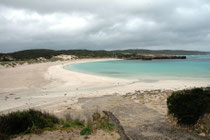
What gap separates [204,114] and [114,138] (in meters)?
3.00

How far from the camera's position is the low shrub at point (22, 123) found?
4773 mm

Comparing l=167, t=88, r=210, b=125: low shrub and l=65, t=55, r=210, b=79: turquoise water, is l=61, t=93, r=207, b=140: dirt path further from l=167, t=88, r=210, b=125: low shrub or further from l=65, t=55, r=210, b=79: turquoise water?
l=65, t=55, r=210, b=79: turquoise water

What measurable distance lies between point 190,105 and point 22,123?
5.67 metres

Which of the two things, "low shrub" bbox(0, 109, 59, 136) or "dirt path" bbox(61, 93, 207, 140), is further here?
"low shrub" bbox(0, 109, 59, 136)

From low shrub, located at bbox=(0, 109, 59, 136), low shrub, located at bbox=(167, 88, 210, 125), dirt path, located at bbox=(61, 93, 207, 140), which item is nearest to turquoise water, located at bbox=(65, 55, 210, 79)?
dirt path, located at bbox=(61, 93, 207, 140)

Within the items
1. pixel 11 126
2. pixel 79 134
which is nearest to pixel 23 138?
pixel 11 126

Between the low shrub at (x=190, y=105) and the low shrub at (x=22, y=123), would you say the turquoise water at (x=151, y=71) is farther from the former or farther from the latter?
the low shrub at (x=22, y=123)

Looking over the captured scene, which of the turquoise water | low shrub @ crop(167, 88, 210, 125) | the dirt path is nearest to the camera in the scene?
the dirt path

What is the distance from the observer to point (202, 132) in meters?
4.54

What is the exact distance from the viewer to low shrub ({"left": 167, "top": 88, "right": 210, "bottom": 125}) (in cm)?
472

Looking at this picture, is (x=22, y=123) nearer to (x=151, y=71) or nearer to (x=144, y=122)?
(x=144, y=122)

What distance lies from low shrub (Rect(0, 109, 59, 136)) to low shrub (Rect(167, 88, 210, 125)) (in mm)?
4479

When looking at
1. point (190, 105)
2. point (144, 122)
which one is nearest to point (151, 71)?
point (144, 122)

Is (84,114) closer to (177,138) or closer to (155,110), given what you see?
(155,110)
